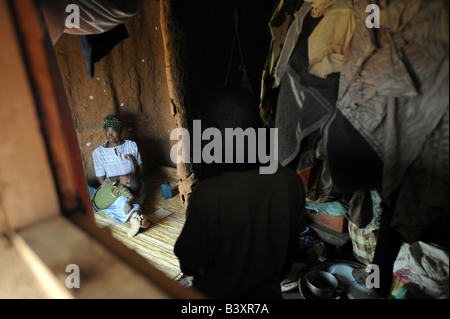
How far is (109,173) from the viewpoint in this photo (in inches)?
174

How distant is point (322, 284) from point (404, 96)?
76.4 inches

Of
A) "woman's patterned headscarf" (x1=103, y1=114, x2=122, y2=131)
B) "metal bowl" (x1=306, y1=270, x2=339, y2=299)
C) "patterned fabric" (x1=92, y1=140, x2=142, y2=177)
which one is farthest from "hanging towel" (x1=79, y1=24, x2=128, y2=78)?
"metal bowl" (x1=306, y1=270, x2=339, y2=299)

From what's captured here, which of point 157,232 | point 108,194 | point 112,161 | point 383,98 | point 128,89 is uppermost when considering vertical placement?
point 383,98

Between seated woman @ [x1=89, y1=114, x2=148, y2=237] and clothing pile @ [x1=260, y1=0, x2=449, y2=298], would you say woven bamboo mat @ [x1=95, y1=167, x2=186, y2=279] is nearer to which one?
seated woman @ [x1=89, y1=114, x2=148, y2=237]

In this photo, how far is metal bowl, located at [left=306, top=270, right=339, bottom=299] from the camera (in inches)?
93.6

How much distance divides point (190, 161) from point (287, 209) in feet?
6.97

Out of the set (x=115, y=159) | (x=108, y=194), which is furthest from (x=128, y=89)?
(x=108, y=194)

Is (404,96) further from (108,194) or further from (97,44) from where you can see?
(108,194)

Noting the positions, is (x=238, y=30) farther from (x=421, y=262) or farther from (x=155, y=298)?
(x=155, y=298)

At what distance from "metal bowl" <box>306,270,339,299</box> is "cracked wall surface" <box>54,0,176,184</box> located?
352 cm

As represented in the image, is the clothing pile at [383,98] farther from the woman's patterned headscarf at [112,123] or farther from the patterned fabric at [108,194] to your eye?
the woman's patterned headscarf at [112,123]

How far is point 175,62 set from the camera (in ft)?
9.70

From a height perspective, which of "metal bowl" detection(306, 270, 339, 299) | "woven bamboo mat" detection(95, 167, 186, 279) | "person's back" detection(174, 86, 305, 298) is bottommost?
"woven bamboo mat" detection(95, 167, 186, 279)
